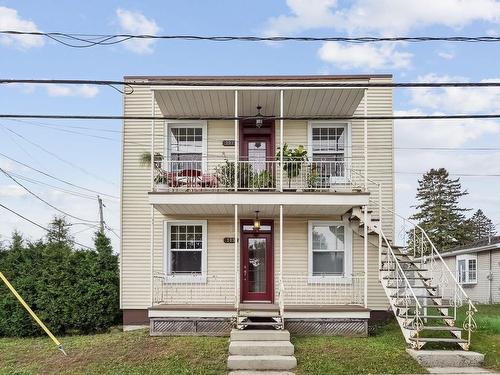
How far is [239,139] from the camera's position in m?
16.5

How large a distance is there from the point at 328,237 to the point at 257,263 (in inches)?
86.3

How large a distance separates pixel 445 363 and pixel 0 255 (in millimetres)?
13771

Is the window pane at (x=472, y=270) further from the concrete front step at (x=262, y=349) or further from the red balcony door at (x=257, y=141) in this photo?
the concrete front step at (x=262, y=349)

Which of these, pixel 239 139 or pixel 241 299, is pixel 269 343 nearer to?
pixel 241 299

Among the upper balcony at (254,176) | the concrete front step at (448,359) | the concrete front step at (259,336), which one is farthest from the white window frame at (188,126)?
the concrete front step at (448,359)

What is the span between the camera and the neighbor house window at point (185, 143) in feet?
53.6

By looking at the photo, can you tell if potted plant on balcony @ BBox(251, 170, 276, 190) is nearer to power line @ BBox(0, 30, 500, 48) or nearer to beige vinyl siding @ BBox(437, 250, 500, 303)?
power line @ BBox(0, 30, 500, 48)

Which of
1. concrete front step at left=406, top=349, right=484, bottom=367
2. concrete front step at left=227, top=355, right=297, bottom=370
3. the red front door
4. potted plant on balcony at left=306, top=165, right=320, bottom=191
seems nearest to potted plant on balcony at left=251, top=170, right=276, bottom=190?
potted plant on balcony at left=306, top=165, right=320, bottom=191

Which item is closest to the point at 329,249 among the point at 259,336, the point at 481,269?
the point at 259,336

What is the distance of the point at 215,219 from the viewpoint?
1628cm

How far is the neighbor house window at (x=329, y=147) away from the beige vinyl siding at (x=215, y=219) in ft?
0.84

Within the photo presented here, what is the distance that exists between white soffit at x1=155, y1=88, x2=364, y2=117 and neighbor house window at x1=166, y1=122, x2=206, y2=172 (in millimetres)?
380

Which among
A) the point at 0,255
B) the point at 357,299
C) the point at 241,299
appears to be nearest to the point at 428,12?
the point at 357,299

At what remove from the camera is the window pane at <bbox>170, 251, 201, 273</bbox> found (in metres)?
16.2
